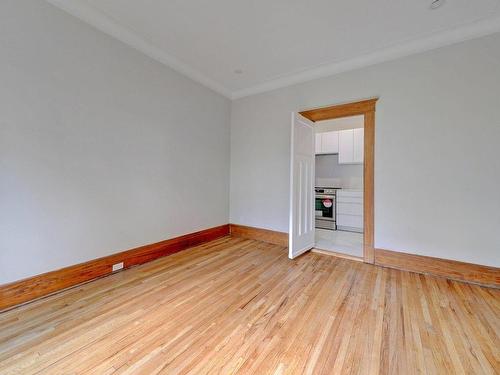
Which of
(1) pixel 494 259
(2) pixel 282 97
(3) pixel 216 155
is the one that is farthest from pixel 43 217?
(1) pixel 494 259

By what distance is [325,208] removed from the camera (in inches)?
190

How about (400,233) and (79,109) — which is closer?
(79,109)

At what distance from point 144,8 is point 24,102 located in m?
1.35

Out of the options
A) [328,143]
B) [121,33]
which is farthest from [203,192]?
[328,143]

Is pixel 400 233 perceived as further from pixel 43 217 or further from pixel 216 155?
pixel 43 217

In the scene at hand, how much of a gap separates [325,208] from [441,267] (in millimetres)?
2552

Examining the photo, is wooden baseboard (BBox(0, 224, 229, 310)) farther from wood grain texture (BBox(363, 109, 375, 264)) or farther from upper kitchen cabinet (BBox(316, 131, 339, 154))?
upper kitchen cabinet (BBox(316, 131, 339, 154))

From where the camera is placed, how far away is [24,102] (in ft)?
5.77

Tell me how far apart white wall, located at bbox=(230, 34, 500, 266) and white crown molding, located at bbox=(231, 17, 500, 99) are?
0.23 ft

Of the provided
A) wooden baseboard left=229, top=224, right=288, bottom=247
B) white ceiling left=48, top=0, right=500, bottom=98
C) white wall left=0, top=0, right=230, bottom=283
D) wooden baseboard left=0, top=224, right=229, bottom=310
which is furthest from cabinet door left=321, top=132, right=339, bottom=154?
wooden baseboard left=0, top=224, right=229, bottom=310

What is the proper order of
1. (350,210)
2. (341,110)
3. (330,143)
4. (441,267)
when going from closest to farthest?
(441,267) < (341,110) < (350,210) < (330,143)

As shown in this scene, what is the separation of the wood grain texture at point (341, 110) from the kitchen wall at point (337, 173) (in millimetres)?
2383

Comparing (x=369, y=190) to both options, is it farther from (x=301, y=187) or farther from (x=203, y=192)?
(x=203, y=192)

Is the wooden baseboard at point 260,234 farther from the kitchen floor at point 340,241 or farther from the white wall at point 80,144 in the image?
the white wall at point 80,144
